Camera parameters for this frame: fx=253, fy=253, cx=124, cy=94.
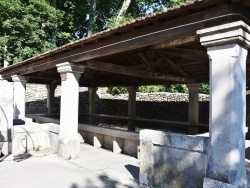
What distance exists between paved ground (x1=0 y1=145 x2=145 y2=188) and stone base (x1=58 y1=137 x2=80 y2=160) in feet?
0.50

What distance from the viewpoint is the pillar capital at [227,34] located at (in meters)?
3.34

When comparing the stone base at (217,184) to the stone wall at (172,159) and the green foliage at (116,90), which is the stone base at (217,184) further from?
the green foliage at (116,90)

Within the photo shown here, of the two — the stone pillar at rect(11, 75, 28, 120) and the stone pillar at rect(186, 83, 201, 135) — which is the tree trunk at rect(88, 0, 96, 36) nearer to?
the stone pillar at rect(11, 75, 28, 120)

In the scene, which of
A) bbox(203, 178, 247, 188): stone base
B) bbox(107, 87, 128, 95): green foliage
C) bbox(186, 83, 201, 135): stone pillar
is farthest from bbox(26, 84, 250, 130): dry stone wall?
bbox(203, 178, 247, 188): stone base

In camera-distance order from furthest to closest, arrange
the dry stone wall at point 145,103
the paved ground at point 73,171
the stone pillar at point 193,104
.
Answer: the dry stone wall at point 145,103 < the stone pillar at point 193,104 < the paved ground at point 73,171

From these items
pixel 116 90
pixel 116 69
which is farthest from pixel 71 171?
pixel 116 90

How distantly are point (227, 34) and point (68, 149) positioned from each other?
4791 mm

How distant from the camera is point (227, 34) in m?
3.42

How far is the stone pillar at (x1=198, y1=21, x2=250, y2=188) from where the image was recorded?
3.38m

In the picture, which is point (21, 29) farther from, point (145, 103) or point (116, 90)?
point (145, 103)

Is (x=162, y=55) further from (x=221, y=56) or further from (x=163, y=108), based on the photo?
(x=163, y=108)

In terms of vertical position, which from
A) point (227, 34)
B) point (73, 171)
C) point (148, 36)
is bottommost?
point (73, 171)

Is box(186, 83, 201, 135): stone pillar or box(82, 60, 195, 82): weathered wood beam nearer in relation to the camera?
box(82, 60, 195, 82): weathered wood beam

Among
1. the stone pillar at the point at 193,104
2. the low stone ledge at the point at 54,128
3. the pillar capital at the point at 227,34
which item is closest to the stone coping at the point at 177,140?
the pillar capital at the point at 227,34
